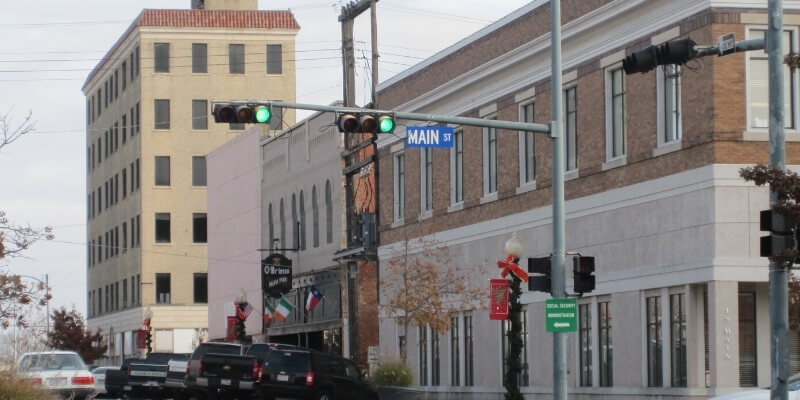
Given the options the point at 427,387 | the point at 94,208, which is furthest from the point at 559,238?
the point at 94,208

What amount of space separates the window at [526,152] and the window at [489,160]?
2031 millimetres

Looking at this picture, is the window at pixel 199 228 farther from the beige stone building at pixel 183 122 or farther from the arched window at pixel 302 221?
the arched window at pixel 302 221

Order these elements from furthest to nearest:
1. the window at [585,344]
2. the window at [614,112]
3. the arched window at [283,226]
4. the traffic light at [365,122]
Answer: the arched window at [283,226] → the window at [585,344] → the window at [614,112] → the traffic light at [365,122]

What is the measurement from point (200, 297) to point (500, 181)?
5216cm

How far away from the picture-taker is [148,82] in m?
91.1

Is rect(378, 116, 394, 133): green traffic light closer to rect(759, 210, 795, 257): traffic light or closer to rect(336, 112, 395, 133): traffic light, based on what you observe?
rect(336, 112, 395, 133): traffic light

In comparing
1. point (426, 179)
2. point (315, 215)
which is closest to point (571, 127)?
point (426, 179)

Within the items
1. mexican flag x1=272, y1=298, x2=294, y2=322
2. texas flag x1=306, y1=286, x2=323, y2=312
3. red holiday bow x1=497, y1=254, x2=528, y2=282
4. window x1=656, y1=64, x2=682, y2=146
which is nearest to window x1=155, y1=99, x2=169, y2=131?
mexican flag x1=272, y1=298, x2=294, y2=322

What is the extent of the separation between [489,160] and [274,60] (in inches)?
1963

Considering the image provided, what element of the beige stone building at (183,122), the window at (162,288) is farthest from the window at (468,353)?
the window at (162,288)

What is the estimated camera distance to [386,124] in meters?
25.0

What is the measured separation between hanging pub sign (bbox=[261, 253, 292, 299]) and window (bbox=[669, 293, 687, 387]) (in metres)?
30.1

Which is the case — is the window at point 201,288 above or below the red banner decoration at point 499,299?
above

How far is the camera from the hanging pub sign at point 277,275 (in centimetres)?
6122
